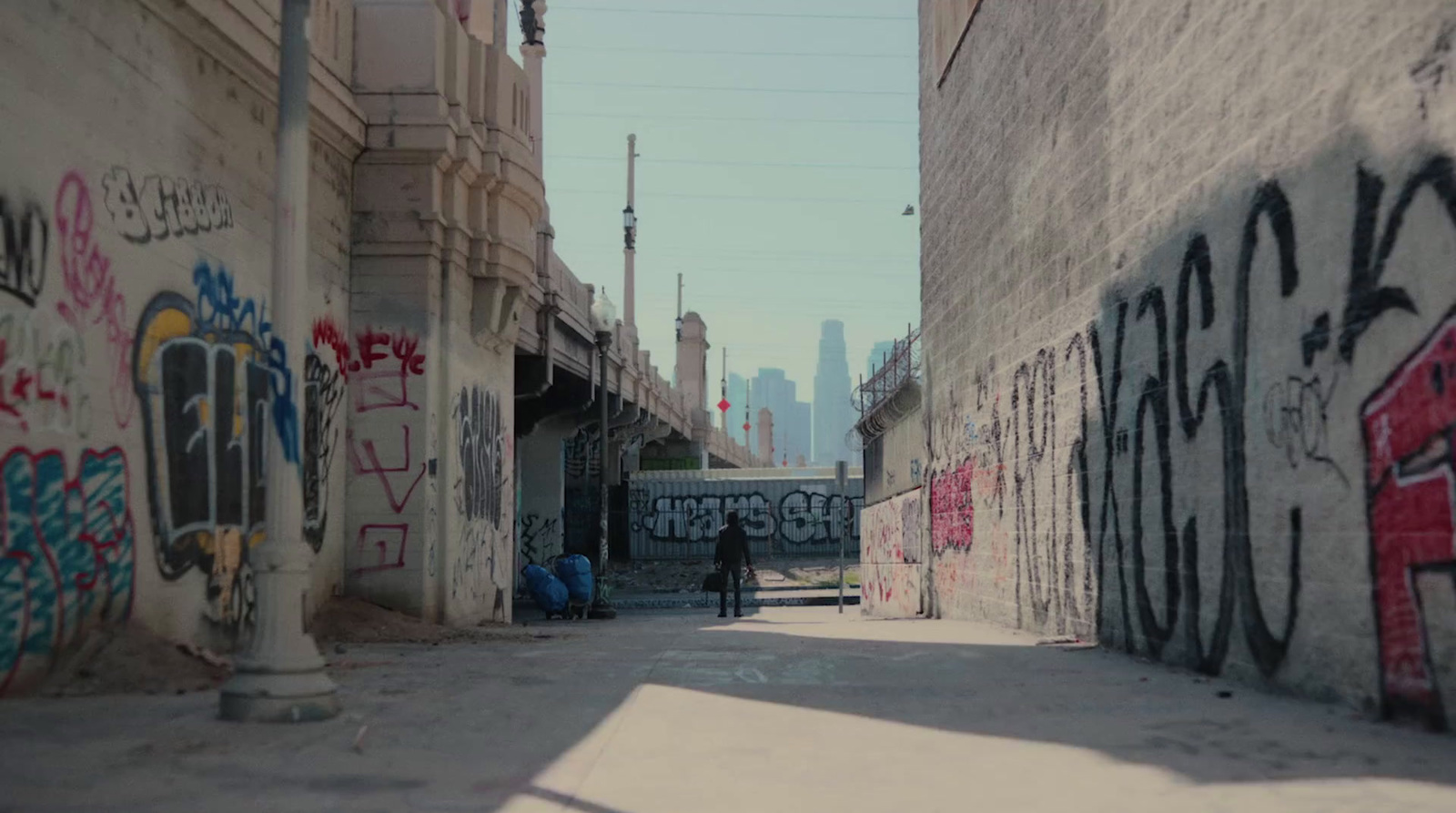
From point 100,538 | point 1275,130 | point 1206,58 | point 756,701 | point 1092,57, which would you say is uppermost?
point 1092,57

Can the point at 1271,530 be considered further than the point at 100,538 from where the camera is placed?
No

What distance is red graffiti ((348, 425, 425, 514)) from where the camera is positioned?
15.1 metres

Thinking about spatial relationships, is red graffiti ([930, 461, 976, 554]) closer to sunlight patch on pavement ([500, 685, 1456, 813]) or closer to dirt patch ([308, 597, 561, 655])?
dirt patch ([308, 597, 561, 655])

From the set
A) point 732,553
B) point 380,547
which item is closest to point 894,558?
point 732,553

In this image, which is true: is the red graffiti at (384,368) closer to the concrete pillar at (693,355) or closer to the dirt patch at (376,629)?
the dirt patch at (376,629)

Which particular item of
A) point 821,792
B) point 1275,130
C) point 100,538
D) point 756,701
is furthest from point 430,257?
point 821,792

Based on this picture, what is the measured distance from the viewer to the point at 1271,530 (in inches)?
329

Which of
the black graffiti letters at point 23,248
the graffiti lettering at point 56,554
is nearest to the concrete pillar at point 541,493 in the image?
the graffiti lettering at point 56,554

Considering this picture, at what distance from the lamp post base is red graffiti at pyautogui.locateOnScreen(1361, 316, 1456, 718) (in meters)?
5.46

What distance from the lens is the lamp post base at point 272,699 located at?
7070mm

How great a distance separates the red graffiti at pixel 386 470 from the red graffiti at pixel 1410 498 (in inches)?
409

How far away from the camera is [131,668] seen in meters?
8.74

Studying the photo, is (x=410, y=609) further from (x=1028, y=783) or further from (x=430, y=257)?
(x=1028, y=783)

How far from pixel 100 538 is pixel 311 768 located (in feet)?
13.9
